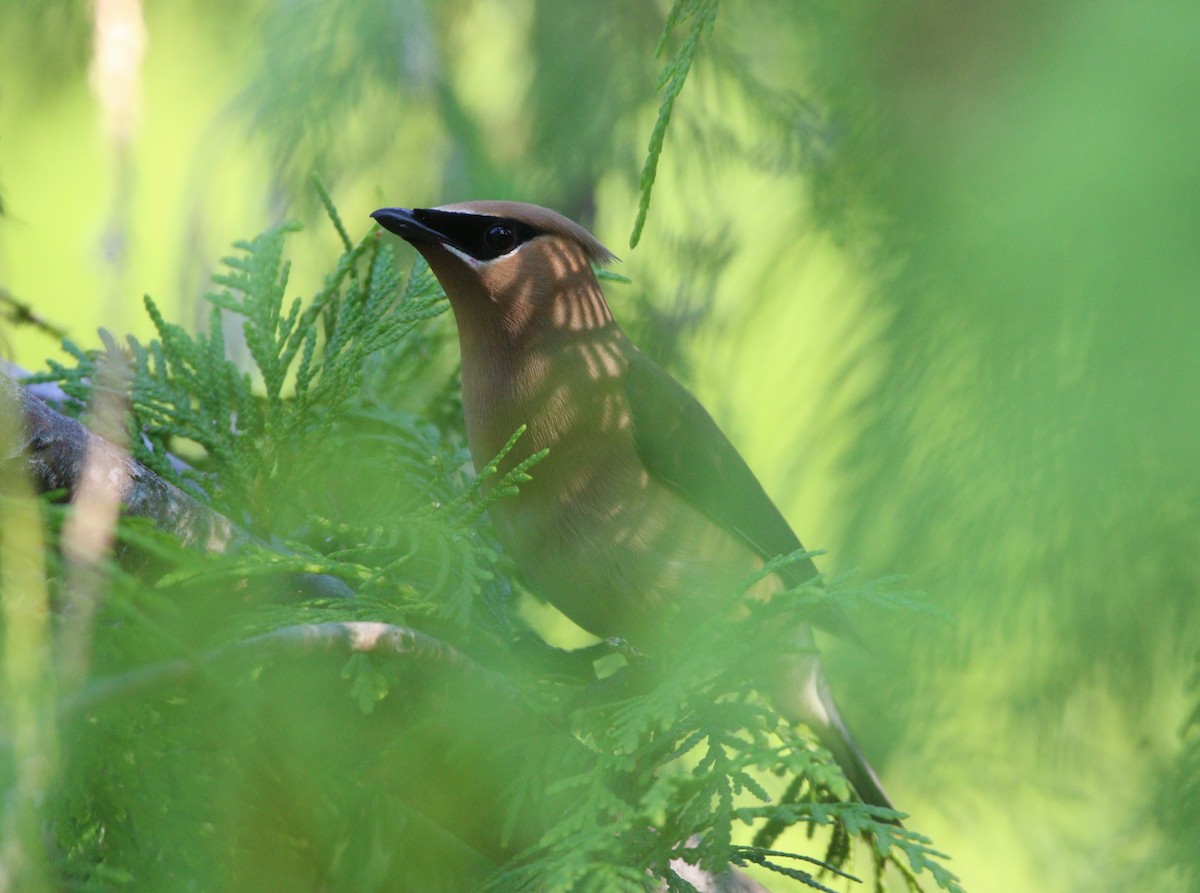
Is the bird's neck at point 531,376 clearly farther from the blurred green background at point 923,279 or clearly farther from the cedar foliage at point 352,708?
the blurred green background at point 923,279

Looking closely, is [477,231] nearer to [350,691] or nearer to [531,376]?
[531,376]

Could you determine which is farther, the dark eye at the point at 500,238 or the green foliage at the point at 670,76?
the dark eye at the point at 500,238

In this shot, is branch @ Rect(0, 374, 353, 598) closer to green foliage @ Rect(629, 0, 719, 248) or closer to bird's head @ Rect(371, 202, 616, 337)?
green foliage @ Rect(629, 0, 719, 248)

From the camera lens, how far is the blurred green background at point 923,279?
146 centimetres

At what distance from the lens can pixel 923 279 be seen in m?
1.81

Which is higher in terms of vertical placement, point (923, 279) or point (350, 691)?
point (923, 279)

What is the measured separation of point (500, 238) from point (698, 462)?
69 centimetres

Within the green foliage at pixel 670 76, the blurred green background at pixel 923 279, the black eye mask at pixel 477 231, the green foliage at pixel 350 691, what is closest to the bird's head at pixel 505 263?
the black eye mask at pixel 477 231

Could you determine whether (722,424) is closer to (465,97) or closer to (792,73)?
(792,73)

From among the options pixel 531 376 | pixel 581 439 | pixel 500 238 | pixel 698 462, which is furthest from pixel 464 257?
pixel 698 462

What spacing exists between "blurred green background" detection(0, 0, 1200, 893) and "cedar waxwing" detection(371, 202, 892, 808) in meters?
0.24

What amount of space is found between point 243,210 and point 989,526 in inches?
105

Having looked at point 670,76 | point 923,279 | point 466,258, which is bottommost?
point 466,258

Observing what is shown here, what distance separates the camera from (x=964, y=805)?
2.45 m
